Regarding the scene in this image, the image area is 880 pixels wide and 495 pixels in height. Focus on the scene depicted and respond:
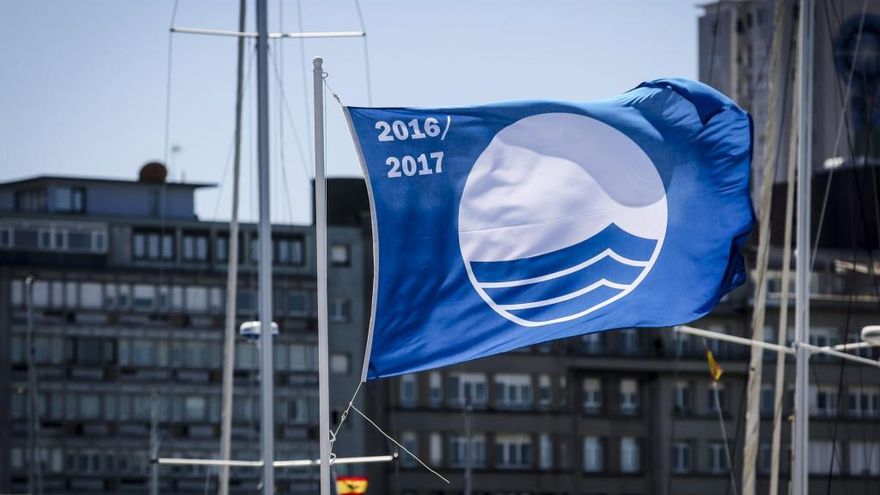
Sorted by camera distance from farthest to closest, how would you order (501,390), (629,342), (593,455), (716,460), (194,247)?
(716,460) → (593,455) → (629,342) → (501,390) → (194,247)

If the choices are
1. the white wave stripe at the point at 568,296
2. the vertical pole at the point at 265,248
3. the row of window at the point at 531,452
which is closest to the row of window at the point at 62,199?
the row of window at the point at 531,452

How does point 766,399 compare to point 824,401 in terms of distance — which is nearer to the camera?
point 766,399

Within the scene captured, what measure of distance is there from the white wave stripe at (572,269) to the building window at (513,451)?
9842 cm

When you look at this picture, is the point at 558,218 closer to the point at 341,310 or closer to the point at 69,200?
the point at 341,310

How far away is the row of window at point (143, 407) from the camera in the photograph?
117 m

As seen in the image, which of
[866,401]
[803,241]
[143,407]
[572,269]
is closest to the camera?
[572,269]

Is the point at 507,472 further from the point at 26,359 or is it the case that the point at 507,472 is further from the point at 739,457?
the point at 26,359

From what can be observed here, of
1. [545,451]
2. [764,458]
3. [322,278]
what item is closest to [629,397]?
[545,451]

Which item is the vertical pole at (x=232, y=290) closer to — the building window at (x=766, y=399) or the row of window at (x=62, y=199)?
the row of window at (x=62, y=199)

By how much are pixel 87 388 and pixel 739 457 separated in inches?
1309

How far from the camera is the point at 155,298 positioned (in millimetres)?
120125

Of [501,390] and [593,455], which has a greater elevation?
[501,390]

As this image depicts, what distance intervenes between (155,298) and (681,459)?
28474 mm

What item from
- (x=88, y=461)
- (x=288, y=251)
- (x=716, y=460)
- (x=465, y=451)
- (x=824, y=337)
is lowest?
(x=716, y=460)
